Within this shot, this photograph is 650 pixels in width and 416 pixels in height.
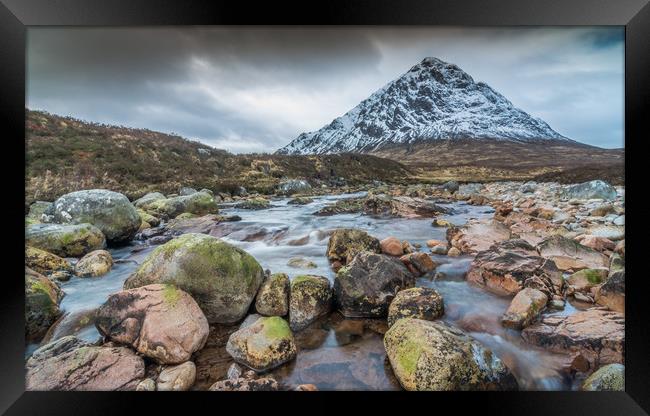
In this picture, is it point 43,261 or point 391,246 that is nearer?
point 43,261

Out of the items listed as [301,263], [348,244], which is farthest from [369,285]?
[301,263]

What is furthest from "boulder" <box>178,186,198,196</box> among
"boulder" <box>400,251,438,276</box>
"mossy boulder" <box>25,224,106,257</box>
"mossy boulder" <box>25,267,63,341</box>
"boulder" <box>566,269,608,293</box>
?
"boulder" <box>566,269,608,293</box>

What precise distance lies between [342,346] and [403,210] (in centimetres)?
215

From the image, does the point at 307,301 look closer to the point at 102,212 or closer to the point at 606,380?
the point at 606,380

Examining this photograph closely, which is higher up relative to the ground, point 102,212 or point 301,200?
point 301,200

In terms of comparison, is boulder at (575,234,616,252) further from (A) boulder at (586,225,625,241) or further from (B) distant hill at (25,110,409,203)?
(B) distant hill at (25,110,409,203)

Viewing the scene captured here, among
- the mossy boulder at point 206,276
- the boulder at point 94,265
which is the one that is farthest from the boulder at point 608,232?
the boulder at point 94,265

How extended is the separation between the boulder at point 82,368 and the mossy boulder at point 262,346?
2.33 ft

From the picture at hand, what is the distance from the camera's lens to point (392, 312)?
2.29m

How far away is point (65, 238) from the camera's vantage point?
9.14 ft

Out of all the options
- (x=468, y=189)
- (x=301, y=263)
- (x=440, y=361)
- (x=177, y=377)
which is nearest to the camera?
(x=440, y=361)
